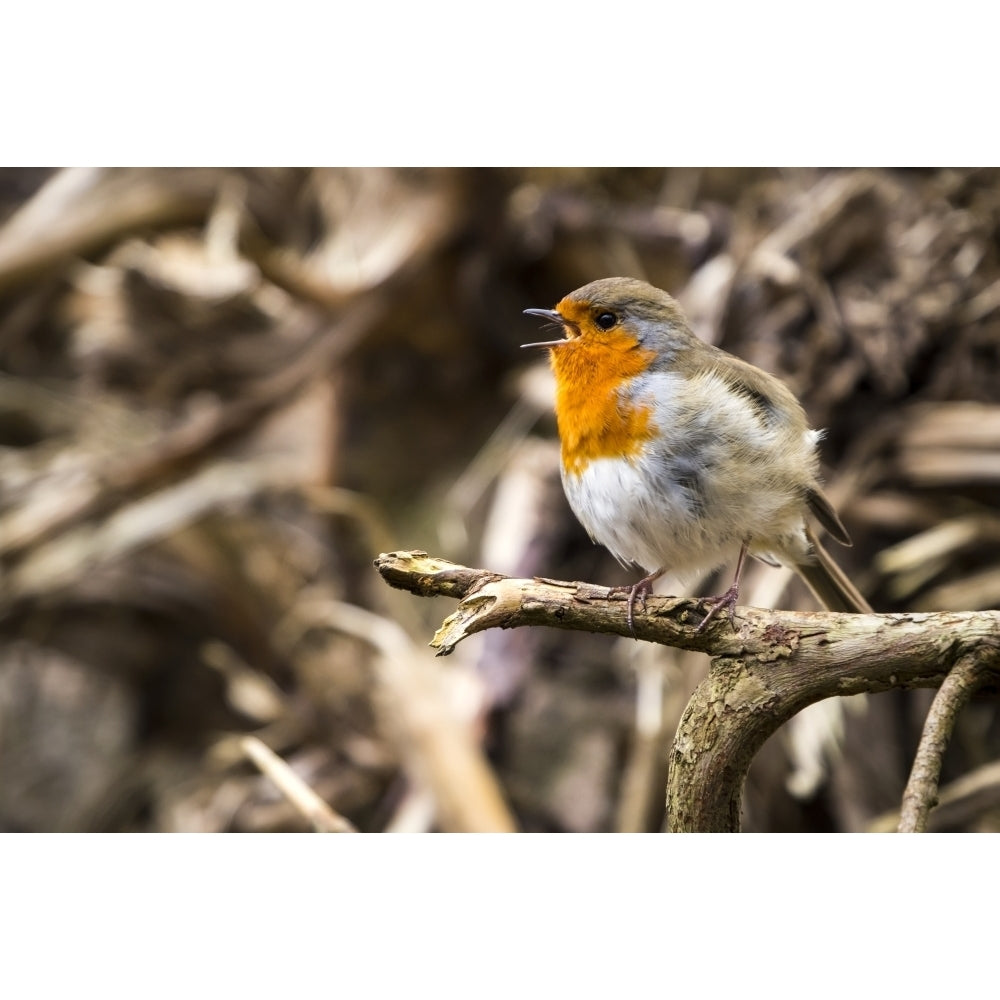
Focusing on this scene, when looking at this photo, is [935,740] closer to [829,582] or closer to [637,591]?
[637,591]

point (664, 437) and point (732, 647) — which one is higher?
point (664, 437)

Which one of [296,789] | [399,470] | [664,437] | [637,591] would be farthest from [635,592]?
[399,470]

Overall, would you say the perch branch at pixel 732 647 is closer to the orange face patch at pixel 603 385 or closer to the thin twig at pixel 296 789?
the orange face patch at pixel 603 385

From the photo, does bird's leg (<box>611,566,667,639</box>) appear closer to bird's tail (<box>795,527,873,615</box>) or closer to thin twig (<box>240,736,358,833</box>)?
bird's tail (<box>795,527,873,615</box>)

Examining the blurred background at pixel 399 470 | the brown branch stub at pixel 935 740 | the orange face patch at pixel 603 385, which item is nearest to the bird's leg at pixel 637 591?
the orange face patch at pixel 603 385

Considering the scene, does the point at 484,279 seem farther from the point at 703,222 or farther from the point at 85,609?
the point at 85,609

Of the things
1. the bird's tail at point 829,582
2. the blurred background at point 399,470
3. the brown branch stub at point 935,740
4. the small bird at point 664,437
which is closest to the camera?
the brown branch stub at point 935,740

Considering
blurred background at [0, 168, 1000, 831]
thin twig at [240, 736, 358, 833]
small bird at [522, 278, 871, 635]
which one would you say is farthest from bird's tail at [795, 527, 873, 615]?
thin twig at [240, 736, 358, 833]
